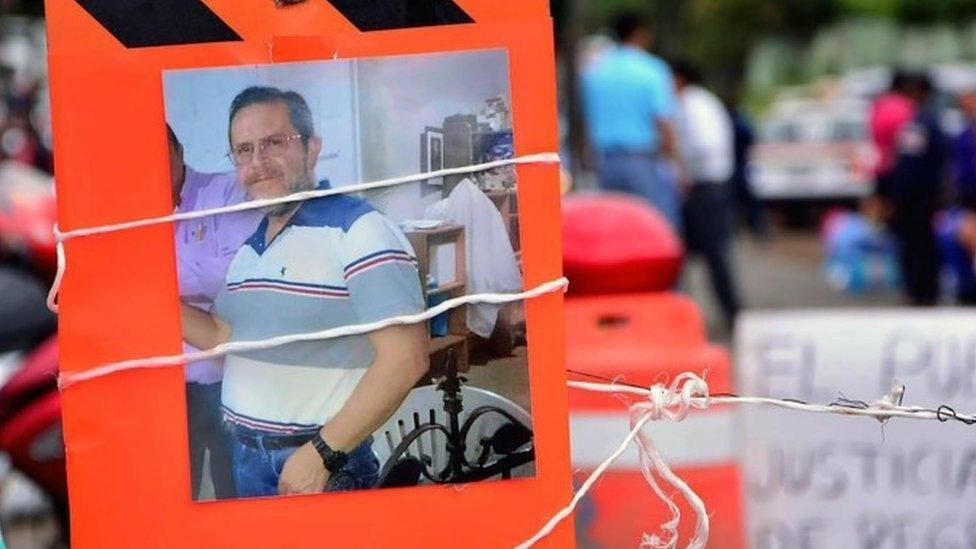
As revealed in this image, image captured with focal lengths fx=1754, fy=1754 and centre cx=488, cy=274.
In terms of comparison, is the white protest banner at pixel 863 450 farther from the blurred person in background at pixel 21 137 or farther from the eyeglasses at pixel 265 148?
the blurred person in background at pixel 21 137

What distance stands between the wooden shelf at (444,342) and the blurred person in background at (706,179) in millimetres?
8848

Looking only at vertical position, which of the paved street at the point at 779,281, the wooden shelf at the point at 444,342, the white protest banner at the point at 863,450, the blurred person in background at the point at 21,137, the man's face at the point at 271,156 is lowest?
the paved street at the point at 779,281

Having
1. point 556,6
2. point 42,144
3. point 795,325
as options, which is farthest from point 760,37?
point 795,325

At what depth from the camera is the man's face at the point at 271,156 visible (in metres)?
1.66

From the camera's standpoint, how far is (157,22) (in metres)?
1.67

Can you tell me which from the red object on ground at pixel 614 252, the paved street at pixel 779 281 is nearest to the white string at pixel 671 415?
the red object on ground at pixel 614 252

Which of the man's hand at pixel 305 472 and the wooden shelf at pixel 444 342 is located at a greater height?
the wooden shelf at pixel 444 342

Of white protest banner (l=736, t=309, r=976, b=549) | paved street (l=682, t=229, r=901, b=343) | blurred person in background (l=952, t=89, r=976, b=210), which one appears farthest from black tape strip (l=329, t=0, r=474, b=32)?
blurred person in background (l=952, t=89, r=976, b=210)

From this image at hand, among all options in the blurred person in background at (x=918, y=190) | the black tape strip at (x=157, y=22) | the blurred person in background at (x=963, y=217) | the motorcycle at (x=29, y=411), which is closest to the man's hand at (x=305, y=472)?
the black tape strip at (x=157, y=22)

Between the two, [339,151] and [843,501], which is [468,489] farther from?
[843,501]

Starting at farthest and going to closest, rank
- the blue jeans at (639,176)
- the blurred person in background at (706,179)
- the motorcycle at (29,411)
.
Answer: the blurred person in background at (706,179)
the blue jeans at (639,176)
the motorcycle at (29,411)

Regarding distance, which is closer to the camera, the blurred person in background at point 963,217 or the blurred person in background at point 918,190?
the blurred person in background at point 963,217

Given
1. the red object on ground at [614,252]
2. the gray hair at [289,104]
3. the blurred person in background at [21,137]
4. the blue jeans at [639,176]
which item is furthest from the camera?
the blurred person in background at [21,137]

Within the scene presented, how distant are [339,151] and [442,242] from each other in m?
0.13
